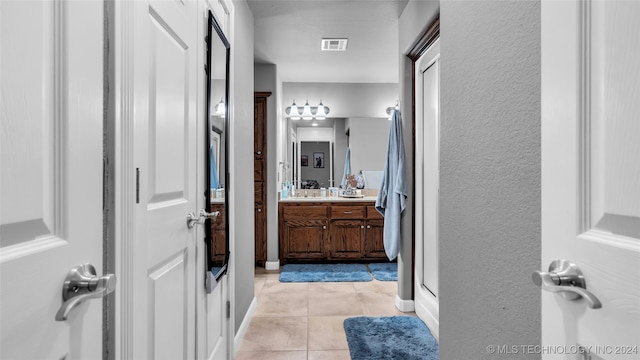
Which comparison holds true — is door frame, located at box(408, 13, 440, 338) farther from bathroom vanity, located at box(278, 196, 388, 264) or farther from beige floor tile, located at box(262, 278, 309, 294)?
bathroom vanity, located at box(278, 196, 388, 264)

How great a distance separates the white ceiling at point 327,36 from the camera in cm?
266

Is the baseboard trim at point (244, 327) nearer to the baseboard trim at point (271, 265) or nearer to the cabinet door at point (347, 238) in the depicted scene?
the baseboard trim at point (271, 265)

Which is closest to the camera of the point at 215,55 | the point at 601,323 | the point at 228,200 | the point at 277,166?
the point at 601,323

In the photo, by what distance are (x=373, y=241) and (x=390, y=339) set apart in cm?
196

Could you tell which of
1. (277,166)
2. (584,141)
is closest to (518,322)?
(584,141)

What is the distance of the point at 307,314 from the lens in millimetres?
2678

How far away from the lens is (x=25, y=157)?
544mm

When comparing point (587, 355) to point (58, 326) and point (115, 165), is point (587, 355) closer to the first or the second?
point (58, 326)

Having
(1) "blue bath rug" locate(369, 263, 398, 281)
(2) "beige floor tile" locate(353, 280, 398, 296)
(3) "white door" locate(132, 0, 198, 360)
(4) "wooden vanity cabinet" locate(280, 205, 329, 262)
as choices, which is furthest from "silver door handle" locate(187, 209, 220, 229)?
(4) "wooden vanity cabinet" locate(280, 205, 329, 262)

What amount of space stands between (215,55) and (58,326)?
4.33 feet

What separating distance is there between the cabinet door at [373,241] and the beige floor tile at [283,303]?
123 cm

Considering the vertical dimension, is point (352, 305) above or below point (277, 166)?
below

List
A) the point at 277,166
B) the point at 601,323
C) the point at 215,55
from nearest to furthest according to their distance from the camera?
the point at 601,323 < the point at 215,55 < the point at 277,166

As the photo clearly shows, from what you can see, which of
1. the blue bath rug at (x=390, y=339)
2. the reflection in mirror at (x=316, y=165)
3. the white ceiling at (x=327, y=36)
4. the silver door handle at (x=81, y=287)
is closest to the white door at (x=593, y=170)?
the silver door handle at (x=81, y=287)
